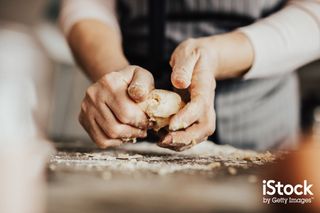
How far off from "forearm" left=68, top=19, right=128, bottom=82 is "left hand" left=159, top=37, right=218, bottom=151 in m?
0.13

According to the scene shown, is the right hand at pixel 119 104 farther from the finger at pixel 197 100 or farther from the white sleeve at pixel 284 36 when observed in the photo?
the white sleeve at pixel 284 36

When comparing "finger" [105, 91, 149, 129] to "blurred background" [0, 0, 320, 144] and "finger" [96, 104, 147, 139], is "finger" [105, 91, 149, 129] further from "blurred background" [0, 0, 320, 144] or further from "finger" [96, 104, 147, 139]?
"blurred background" [0, 0, 320, 144]

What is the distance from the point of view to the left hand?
403mm

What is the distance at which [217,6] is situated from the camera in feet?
1.95

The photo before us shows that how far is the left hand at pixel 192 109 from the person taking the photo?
40cm

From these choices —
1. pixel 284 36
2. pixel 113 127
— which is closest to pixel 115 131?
pixel 113 127

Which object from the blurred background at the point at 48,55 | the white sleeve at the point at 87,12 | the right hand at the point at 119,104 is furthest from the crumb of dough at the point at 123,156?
the blurred background at the point at 48,55

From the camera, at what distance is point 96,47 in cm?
60

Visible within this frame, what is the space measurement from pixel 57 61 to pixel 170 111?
1.22m

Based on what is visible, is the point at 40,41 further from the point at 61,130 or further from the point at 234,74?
the point at 234,74

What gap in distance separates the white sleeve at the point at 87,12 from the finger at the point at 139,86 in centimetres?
24

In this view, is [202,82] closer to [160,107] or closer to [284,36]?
[160,107]

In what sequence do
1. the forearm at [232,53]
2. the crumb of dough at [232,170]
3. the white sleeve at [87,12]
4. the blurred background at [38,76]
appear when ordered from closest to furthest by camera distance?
the crumb of dough at [232,170], the forearm at [232,53], the white sleeve at [87,12], the blurred background at [38,76]

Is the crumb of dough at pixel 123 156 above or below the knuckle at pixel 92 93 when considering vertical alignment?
below
